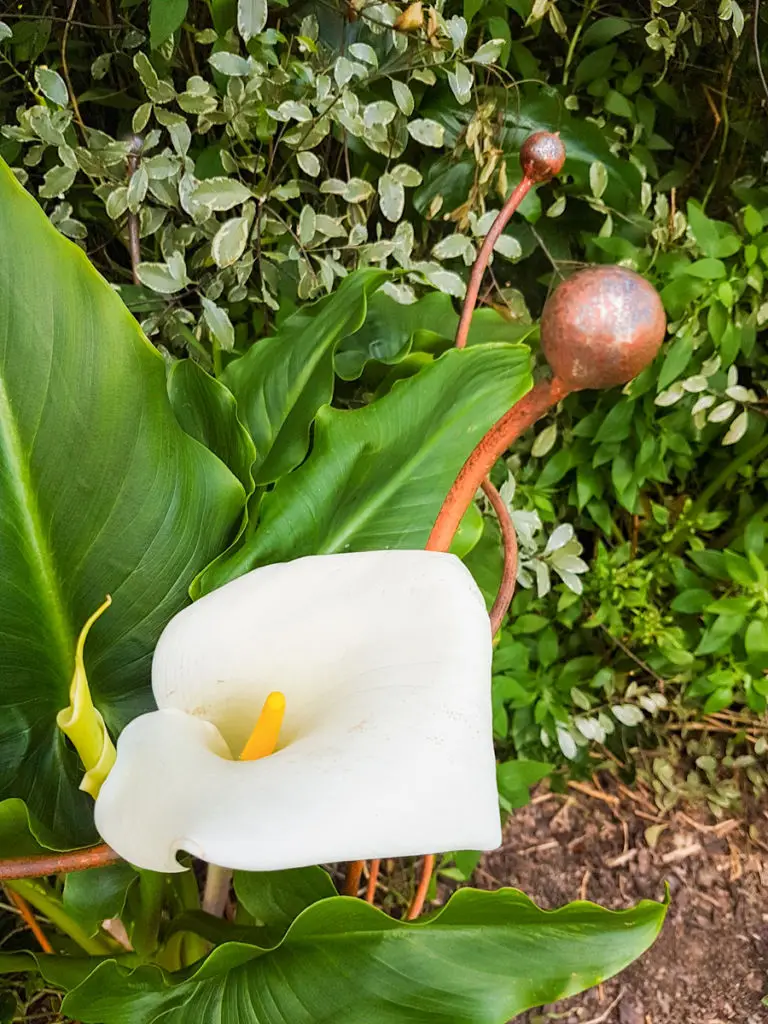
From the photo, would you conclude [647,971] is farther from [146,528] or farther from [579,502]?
[146,528]

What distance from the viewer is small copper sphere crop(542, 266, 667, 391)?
29 centimetres

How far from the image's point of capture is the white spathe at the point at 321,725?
0.27 m

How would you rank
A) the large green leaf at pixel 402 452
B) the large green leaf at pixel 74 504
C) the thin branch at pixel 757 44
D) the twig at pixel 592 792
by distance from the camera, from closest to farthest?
the large green leaf at pixel 74 504 < the large green leaf at pixel 402 452 < the thin branch at pixel 757 44 < the twig at pixel 592 792

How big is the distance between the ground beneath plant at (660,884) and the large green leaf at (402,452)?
61 centimetres

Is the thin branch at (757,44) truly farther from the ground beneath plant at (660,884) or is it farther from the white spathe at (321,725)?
the ground beneath plant at (660,884)

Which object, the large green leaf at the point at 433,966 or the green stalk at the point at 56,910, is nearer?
the large green leaf at the point at 433,966

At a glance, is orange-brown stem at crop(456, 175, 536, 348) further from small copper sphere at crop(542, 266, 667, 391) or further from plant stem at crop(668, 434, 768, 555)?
plant stem at crop(668, 434, 768, 555)

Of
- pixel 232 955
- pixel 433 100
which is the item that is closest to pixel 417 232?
pixel 433 100

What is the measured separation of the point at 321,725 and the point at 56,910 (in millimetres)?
362

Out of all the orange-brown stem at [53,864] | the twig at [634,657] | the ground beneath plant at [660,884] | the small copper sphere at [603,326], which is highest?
the small copper sphere at [603,326]

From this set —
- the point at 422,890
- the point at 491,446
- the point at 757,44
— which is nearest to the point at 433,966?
the point at 422,890

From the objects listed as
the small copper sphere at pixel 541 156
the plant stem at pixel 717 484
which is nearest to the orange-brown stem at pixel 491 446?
the small copper sphere at pixel 541 156

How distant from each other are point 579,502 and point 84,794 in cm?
65

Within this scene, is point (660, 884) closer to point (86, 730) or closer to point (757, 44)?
point (86, 730)
